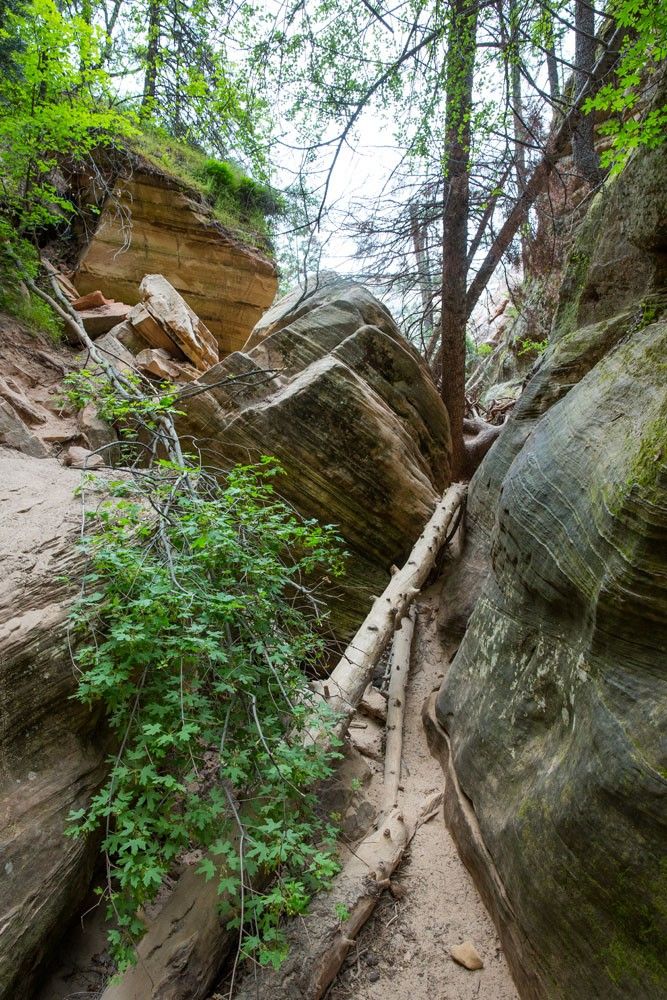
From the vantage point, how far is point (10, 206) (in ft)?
24.0

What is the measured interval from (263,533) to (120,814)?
A: 188 cm

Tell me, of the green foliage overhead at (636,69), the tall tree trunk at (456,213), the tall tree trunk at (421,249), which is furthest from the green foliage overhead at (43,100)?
the green foliage overhead at (636,69)

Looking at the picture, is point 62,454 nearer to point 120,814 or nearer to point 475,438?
point 120,814

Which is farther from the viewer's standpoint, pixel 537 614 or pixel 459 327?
pixel 459 327

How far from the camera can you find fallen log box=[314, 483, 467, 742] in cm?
386

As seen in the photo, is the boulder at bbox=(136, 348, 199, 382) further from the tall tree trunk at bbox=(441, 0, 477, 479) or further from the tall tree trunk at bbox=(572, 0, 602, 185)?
the tall tree trunk at bbox=(572, 0, 602, 185)

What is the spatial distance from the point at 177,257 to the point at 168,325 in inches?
92.7

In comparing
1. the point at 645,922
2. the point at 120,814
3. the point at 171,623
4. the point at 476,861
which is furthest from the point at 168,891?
the point at 645,922

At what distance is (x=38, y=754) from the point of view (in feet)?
9.75

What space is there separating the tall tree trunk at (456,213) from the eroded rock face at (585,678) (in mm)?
2139

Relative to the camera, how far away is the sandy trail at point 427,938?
2.77 metres

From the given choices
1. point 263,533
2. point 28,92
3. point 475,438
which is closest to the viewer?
point 263,533

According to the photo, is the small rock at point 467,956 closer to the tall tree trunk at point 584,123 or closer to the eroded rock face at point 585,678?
the eroded rock face at point 585,678

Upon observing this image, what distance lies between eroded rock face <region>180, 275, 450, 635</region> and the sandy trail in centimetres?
287
